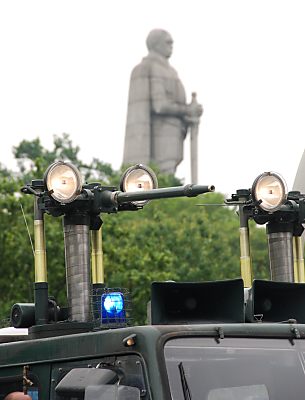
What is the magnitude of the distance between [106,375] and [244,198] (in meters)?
3.57

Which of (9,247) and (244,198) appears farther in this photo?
(9,247)

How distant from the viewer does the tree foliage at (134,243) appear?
43.8 metres

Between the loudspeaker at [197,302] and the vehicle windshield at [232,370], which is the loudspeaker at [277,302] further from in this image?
the vehicle windshield at [232,370]

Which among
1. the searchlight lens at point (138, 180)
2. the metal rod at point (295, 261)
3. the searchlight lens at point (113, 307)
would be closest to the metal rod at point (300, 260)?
the metal rod at point (295, 261)

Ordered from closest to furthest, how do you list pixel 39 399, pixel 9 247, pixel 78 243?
pixel 39 399 < pixel 78 243 < pixel 9 247

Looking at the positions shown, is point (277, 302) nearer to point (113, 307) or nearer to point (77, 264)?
point (113, 307)

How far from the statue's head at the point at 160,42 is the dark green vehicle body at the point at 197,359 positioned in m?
94.7

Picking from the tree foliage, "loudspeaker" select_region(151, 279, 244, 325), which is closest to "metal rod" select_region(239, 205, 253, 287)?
"loudspeaker" select_region(151, 279, 244, 325)

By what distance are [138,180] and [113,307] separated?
1.95m

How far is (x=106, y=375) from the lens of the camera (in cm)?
862

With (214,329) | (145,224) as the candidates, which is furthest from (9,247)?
(214,329)

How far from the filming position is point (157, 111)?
10506cm

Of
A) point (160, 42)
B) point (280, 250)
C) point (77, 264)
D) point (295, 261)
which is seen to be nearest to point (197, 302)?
point (77, 264)

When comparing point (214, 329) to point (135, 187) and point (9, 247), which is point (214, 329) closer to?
point (135, 187)
